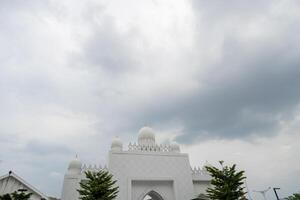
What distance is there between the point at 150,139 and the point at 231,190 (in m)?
10.2

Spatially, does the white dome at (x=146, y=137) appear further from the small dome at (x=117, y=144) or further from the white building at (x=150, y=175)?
the small dome at (x=117, y=144)

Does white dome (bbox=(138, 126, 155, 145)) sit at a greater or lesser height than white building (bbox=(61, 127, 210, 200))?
greater

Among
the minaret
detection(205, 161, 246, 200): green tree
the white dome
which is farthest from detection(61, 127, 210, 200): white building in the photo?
detection(205, 161, 246, 200): green tree

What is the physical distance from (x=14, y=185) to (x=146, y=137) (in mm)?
12892

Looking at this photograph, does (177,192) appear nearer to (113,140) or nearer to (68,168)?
(113,140)

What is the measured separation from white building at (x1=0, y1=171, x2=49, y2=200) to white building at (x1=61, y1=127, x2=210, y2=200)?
6272 mm

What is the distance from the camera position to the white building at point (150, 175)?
18.7m

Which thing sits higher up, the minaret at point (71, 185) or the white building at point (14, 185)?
the minaret at point (71, 185)

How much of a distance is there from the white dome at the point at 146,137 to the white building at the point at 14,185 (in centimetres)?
1145

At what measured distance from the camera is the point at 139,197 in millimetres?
18891

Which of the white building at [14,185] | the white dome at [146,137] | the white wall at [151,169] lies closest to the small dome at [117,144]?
the white dome at [146,137]

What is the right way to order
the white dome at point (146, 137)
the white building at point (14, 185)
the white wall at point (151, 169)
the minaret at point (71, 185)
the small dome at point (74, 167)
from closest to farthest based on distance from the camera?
the white building at point (14, 185) < the white wall at point (151, 169) < the minaret at point (71, 185) < the small dome at point (74, 167) < the white dome at point (146, 137)

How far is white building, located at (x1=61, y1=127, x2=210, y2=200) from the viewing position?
1870 cm

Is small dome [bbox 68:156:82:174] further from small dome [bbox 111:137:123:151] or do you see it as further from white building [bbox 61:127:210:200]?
small dome [bbox 111:137:123:151]
